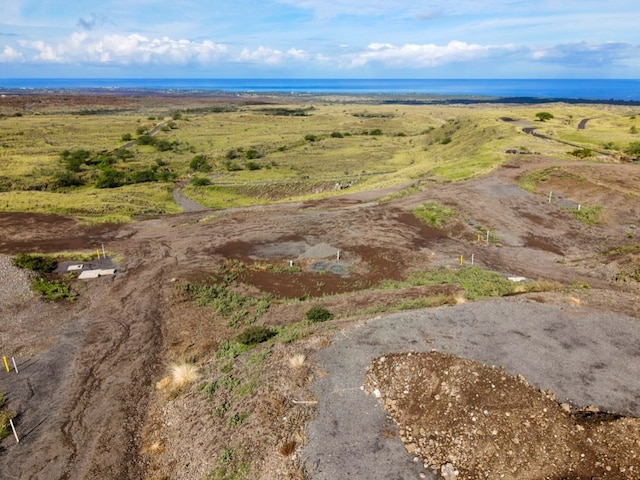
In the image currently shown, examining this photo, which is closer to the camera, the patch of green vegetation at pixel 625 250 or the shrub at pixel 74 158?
the patch of green vegetation at pixel 625 250

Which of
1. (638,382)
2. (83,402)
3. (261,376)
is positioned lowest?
(83,402)

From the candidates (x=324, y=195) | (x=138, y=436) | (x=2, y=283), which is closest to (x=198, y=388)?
(x=138, y=436)

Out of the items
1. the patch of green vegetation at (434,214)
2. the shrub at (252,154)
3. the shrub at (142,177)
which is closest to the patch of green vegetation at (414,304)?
the patch of green vegetation at (434,214)

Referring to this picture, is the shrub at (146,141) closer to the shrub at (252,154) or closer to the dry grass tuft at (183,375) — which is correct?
the shrub at (252,154)

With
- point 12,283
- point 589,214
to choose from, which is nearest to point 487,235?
point 589,214

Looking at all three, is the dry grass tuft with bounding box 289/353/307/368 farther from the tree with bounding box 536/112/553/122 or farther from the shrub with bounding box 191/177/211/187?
the tree with bounding box 536/112/553/122

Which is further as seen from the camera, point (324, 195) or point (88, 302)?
point (324, 195)

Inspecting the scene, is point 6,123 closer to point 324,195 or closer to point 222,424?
point 324,195

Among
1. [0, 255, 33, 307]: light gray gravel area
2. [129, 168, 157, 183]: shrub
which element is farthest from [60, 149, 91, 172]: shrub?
[0, 255, 33, 307]: light gray gravel area
